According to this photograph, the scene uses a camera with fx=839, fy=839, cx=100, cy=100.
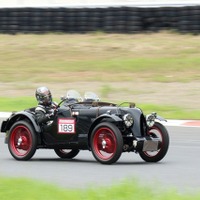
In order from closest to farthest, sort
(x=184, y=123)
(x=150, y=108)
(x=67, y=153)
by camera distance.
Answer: (x=67, y=153) → (x=184, y=123) → (x=150, y=108)

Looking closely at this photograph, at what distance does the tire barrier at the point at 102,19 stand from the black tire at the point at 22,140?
15335 millimetres

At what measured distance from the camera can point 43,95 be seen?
12344 millimetres

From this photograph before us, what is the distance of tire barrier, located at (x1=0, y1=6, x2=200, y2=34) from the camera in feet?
91.1

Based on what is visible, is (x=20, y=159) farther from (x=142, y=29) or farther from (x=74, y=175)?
(x=142, y=29)

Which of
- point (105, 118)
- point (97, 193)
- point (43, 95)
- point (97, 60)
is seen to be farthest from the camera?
point (97, 60)

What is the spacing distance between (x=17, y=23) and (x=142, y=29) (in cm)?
459

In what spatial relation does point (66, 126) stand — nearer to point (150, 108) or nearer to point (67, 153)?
point (67, 153)

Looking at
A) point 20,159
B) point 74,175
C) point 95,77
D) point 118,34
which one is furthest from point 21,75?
point 74,175

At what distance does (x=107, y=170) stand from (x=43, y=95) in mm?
1845

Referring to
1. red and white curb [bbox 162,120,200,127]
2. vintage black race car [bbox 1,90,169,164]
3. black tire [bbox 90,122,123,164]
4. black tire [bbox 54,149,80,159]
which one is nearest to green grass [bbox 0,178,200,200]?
black tire [bbox 90,122,123,164]

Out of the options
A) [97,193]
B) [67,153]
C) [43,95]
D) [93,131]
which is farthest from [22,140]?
[97,193]

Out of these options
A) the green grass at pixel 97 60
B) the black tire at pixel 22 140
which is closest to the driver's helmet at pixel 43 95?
the black tire at pixel 22 140

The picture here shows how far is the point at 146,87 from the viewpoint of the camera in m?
24.3

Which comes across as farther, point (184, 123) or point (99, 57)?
point (99, 57)
